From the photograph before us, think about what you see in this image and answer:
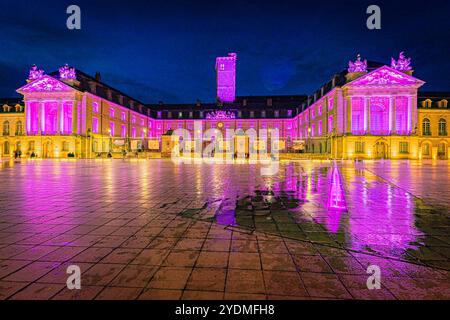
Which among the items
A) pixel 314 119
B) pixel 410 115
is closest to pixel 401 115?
pixel 410 115

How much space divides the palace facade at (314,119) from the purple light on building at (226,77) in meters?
21.0

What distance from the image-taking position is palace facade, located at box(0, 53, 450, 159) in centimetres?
4094

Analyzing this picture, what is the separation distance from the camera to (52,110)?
1886 inches

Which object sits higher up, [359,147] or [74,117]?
[74,117]

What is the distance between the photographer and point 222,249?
3.84 meters

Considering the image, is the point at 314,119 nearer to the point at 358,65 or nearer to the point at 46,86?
the point at 358,65

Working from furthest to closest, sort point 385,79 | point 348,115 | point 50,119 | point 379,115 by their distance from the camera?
point 50,119, point 379,115, point 348,115, point 385,79

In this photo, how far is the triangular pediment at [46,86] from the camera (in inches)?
1762

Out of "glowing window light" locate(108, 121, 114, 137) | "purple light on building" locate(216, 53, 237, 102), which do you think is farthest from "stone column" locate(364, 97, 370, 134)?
"glowing window light" locate(108, 121, 114, 137)

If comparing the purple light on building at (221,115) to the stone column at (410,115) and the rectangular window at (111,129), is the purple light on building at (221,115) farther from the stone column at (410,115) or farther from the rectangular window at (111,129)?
the stone column at (410,115)

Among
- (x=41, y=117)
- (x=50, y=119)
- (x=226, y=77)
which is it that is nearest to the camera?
(x=41, y=117)

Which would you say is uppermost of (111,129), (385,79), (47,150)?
(385,79)

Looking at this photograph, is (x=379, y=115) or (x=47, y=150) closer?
(x=379, y=115)

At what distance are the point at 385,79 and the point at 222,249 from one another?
47083mm
